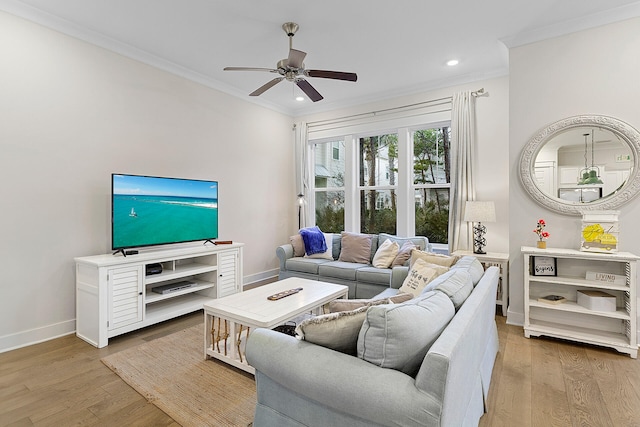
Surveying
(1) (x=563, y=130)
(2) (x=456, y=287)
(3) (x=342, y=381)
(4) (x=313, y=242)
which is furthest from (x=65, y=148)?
(1) (x=563, y=130)

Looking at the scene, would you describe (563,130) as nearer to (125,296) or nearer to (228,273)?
(228,273)

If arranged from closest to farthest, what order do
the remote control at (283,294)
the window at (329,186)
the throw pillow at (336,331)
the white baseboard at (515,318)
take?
the throw pillow at (336,331) < the remote control at (283,294) < the white baseboard at (515,318) < the window at (329,186)

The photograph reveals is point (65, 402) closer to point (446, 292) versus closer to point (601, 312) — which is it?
point (446, 292)

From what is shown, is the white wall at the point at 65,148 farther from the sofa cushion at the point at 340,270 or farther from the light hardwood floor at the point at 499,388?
the sofa cushion at the point at 340,270

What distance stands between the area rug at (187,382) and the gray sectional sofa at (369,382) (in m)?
0.46

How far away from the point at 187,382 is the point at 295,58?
9.02ft

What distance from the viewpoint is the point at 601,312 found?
2660mm

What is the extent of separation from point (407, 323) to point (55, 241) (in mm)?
3316

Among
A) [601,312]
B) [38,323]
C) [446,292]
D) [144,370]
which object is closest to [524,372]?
[601,312]

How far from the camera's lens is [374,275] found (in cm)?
370

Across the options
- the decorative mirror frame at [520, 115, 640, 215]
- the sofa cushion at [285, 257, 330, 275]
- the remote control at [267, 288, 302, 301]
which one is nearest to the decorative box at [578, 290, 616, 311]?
the decorative mirror frame at [520, 115, 640, 215]

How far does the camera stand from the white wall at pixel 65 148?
2674mm

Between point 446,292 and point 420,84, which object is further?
point 420,84

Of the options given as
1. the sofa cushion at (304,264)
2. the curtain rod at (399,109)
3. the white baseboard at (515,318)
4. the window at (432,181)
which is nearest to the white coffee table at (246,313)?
the sofa cushion at (304,264)
